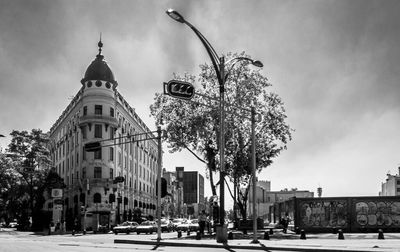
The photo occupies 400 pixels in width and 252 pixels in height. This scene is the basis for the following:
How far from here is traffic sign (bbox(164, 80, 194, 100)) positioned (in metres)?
19.8

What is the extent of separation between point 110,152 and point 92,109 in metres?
6.93

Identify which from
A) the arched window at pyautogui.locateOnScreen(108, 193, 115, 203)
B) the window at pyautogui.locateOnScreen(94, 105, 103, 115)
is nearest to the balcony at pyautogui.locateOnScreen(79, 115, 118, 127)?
the window at pyautogui.locateOnScreen(94, 105, 103, 115)

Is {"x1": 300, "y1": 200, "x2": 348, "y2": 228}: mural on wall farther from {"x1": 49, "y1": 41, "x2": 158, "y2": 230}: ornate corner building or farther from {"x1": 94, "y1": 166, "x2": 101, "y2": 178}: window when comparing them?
{"x1": 94, "y1": 166, "x2": 101, "y2": 178}: window

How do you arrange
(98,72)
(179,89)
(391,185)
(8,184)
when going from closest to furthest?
(179,89), (8,184), (98,72), (391,185)

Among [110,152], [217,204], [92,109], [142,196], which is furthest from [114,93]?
[217,204]

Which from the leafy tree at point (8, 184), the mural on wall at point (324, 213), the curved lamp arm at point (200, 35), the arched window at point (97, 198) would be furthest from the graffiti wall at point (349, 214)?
the leafy tree at point (8, 184)

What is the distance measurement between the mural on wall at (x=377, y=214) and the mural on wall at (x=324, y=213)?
1093 millimetres

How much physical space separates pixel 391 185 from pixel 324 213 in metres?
117

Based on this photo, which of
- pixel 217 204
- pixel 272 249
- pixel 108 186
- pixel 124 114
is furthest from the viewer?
pixel 124 114

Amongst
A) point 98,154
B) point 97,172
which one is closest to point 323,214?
point 97,172

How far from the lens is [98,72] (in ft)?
214

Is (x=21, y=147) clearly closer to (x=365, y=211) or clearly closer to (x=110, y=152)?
(x=110, y=152)

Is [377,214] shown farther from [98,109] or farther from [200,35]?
[98,109]

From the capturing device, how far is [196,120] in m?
38.9
